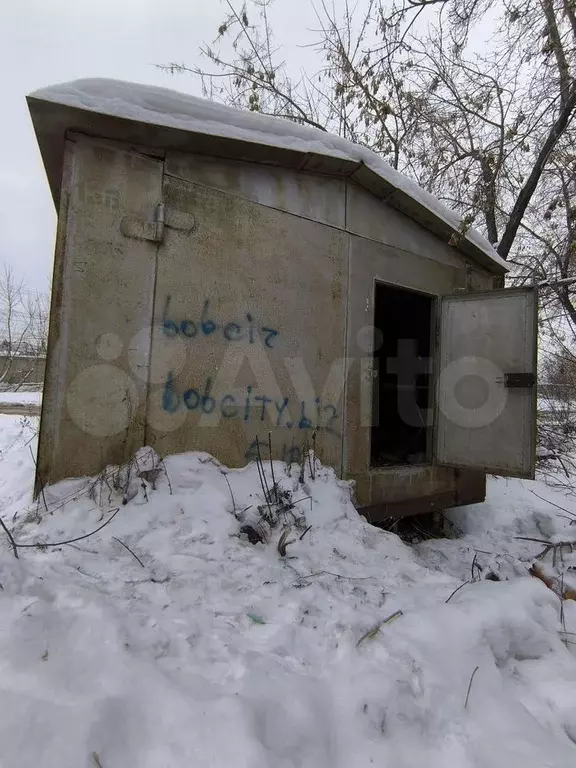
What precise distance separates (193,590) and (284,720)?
83cm

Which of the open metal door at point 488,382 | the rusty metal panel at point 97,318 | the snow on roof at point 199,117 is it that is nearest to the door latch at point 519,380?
the open metal door at point 488,382

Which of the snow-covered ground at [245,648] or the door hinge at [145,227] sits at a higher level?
the door hinge at [145,227]

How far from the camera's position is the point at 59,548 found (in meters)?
2.49

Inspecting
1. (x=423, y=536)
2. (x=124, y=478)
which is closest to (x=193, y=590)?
(x=124, y=478)

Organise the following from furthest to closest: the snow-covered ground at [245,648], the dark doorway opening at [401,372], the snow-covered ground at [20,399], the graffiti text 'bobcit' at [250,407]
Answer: the snow-covered ground at [20,399]
the dark doorway opening at [401,372]
the graffiti text 'bobcit' at [250,407]
the snow-covered ground at [245,648]

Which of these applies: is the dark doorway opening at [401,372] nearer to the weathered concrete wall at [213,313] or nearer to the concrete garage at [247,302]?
the concrete garage at [247,302]

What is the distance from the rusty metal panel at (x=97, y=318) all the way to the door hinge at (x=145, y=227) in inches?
1.4

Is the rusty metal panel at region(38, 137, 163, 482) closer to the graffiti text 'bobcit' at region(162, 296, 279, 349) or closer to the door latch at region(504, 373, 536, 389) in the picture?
the graffiti text 'bobcit' at region(162, 296, 279, 349)

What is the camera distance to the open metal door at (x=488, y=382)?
434 cm

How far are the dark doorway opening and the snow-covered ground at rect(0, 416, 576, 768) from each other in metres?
3.15

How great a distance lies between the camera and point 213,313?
Result: 11.7 feet

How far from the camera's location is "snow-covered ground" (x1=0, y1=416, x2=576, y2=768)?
56.9 inches

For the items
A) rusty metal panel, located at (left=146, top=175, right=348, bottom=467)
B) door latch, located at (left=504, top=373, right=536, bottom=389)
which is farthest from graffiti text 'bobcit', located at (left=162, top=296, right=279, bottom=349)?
door latch, located at (left=504, top=373, right=536, bottom=389)

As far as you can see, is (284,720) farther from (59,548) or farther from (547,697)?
(59,548)
